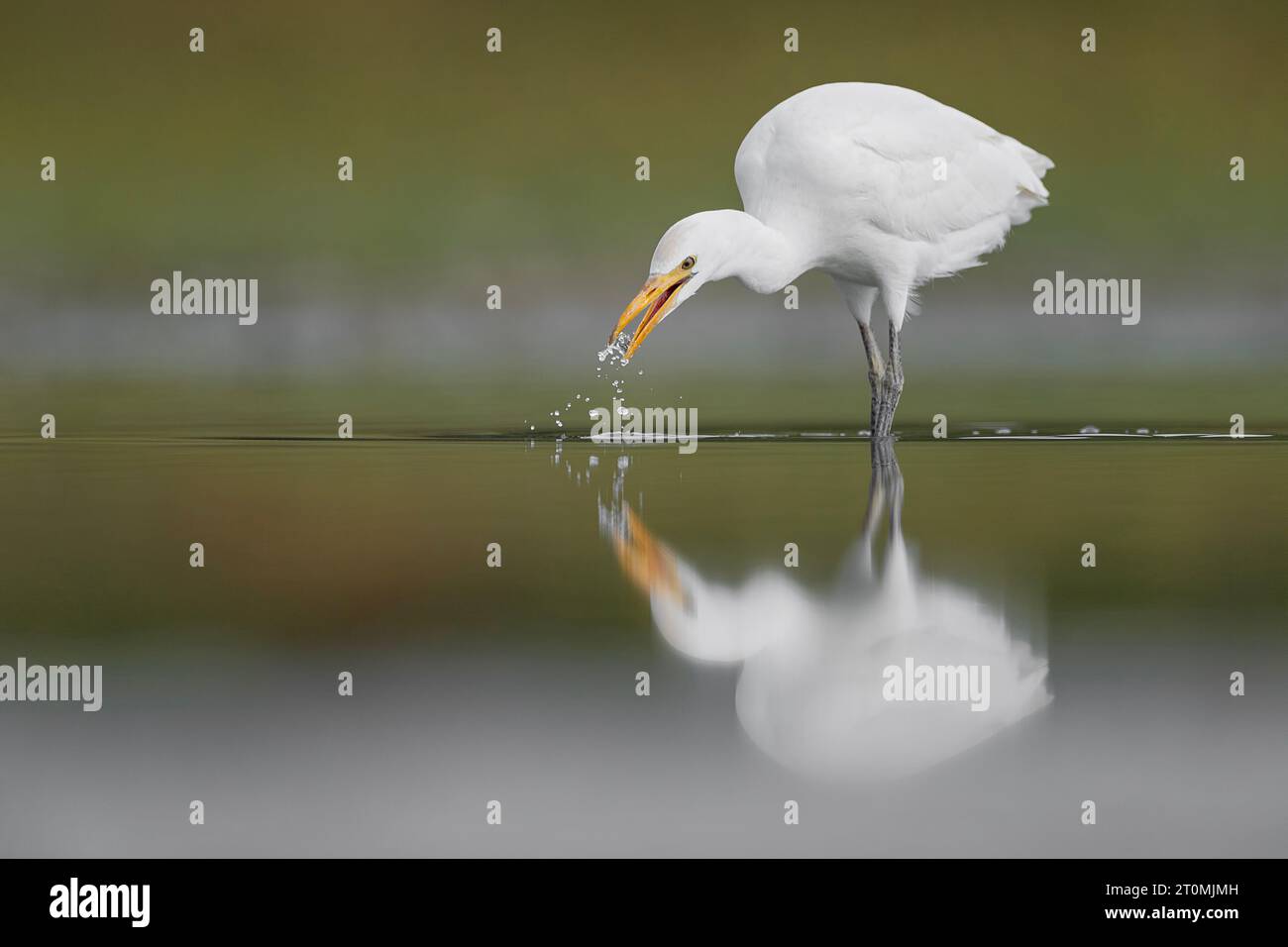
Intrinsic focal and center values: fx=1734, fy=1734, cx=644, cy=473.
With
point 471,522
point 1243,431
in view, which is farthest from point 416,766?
point 1243,431

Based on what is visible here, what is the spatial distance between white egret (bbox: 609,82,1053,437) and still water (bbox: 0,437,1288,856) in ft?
7.14

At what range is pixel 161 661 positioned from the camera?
16.3 ft

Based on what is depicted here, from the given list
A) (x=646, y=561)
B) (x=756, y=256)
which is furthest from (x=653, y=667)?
(x=756, y=256)

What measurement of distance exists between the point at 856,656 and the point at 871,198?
228 inches

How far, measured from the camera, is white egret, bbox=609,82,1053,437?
9.99 metres

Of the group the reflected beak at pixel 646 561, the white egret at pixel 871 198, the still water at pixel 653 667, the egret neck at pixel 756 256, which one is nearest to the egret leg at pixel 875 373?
the white egret at pixel 871 198

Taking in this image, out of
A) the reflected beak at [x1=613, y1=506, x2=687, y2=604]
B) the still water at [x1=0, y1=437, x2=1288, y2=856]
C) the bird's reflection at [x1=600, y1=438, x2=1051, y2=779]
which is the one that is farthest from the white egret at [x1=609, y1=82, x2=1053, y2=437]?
the bird's reflection at [x1=600, y1=438, x2=1051, y2=779]

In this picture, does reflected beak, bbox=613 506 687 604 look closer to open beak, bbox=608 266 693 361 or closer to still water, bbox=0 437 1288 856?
still water, bbox=0 437 1288 856

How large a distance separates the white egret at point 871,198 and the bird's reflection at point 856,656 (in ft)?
11.9

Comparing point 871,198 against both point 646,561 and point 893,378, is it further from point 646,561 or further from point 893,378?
point 646,561

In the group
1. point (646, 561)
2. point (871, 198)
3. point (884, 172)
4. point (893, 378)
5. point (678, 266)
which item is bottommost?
point (646, 561)

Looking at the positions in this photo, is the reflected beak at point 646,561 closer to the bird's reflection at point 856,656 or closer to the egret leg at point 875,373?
the bird's reflection at point 856,656

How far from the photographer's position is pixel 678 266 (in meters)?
8.98

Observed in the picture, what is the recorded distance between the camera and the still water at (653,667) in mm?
3723
